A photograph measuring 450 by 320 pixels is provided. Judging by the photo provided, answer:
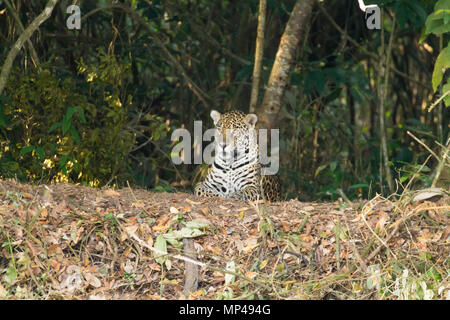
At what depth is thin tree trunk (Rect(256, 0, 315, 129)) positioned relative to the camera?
7922 millimetres

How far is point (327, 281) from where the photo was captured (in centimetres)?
509

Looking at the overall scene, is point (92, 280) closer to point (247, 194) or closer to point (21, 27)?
point (247, 194)

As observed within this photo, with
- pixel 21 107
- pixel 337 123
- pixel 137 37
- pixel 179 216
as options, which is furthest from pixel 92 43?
pixel 179 216

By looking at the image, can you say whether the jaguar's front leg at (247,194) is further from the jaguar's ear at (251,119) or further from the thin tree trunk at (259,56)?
the thin tree trunk at (259,56)

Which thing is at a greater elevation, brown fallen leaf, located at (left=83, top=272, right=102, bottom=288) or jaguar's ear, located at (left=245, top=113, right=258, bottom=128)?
jaguar's ear, located at (left=245, top=113, right=258, bottom=128)

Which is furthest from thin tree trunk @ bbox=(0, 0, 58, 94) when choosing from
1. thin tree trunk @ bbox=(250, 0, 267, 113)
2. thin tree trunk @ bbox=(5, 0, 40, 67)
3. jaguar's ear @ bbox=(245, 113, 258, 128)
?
thin tree trunk @ bbox=(250, 0, 267, 113)

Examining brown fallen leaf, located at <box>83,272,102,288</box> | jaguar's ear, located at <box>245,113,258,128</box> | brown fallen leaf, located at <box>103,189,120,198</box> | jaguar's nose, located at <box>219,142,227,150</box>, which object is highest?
jaguar's ear, located at <box>245,113,258,128</box>

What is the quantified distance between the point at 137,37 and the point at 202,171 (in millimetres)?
2300

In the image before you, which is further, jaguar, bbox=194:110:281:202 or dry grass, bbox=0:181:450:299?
jaguar, bbox=194:110:281:202

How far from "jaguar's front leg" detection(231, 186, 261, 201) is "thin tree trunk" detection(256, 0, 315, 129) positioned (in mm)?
845

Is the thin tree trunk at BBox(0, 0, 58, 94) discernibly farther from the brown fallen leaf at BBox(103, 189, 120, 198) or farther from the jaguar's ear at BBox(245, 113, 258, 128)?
the jaguar's ear at BBox(245, 113, 258, 128)

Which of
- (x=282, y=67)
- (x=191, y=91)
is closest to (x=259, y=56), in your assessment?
(x=282, y=67)
